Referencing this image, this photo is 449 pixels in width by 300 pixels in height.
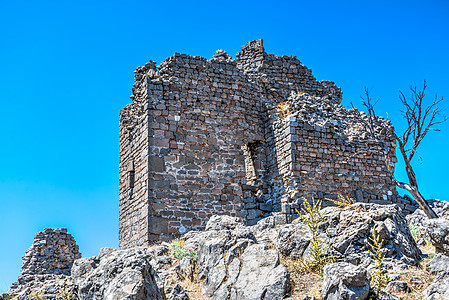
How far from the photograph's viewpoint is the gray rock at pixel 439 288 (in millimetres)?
7669

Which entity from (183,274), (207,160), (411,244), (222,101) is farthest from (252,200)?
(411,244)

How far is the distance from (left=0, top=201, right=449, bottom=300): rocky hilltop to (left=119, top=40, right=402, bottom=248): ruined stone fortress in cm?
345

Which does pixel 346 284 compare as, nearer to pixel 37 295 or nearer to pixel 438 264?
pixel 438 264

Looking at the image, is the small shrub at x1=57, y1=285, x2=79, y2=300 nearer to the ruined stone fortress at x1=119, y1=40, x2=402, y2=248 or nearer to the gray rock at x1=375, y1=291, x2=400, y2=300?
the ruined stone fortress at x1=119, y1=40, x2=402, y2=248

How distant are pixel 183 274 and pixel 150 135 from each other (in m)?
5.77

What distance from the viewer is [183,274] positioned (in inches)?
408

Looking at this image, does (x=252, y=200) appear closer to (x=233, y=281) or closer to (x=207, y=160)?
(x=207, y=160)

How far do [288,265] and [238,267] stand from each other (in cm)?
85

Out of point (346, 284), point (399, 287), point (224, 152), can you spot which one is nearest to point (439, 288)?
point (399, 287)

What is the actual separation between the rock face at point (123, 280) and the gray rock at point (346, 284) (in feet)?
7.88

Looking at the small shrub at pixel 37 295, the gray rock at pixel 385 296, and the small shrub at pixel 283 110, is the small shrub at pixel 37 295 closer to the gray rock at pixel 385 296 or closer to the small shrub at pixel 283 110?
the gray rock at pixel 385 296

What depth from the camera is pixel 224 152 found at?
16141 mm

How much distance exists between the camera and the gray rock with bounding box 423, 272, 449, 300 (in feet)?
25.2

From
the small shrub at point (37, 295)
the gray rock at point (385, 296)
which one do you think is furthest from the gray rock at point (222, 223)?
the gray rock at point (385, 296)
